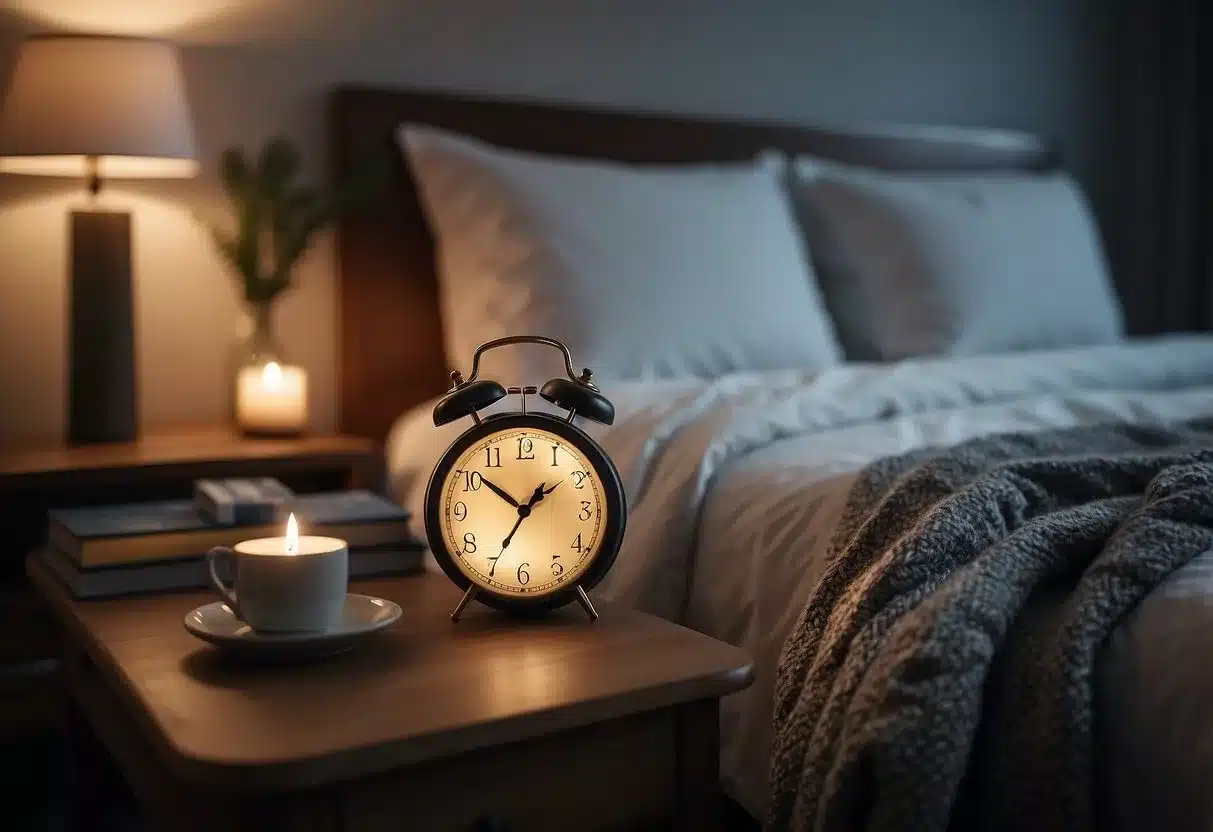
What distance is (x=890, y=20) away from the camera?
304 centimetres

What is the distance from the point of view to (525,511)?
1.10 meters

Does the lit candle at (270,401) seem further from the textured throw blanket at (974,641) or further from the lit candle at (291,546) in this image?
the textured throw blanket at (974,641)

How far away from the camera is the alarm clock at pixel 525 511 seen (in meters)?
1.10

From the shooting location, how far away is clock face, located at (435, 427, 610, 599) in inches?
43.4

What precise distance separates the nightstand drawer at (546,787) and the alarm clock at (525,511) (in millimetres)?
160

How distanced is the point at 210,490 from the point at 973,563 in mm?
814

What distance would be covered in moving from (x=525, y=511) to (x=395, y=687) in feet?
0.74

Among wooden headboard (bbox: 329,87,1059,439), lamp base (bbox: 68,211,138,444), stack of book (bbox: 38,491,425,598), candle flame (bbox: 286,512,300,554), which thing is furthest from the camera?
wooden headboard (bbox: 329,87,1059,439)

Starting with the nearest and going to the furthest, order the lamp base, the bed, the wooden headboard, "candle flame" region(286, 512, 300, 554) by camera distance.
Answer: the bed
"candle flame" region(286, 512, 300, 554)
the lamp base
the wooden headboard

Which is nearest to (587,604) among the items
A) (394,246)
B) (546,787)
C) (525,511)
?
(525,511)

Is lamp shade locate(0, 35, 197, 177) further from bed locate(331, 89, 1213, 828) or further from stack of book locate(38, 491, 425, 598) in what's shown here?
stack of book locate(38, 491, 425, 598)

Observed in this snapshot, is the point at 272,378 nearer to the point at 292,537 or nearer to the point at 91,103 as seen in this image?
the point at 91,103

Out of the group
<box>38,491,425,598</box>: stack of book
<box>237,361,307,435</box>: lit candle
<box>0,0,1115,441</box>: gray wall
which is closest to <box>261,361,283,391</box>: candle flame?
<box>237,361,307,435</box>: lit candle

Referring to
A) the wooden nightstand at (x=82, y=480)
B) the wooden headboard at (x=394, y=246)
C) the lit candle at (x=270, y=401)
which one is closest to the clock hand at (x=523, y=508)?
the wooden nightstand at (x=82, y=480)
